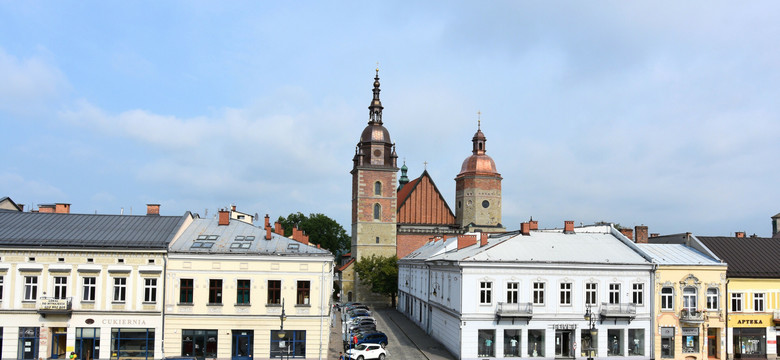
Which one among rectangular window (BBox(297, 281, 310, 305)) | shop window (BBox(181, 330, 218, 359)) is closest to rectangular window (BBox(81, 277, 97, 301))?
shop window (BBox(181, 330, 218, 359))

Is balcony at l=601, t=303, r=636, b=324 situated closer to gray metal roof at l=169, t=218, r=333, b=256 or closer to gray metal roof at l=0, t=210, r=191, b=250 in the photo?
gray metal roof at l=169, t=218, r=333, b=256

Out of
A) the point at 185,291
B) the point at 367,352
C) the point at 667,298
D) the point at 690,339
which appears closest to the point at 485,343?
the point at 367,352

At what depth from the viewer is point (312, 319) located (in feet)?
118

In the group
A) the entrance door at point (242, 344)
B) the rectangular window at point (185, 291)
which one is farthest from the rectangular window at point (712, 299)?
the rectangular window at point (185, 291)

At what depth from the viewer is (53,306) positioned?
113 ft

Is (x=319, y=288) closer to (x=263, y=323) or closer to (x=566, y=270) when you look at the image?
(x=263, y=323)

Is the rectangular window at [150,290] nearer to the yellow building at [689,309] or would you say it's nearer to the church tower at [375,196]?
the yellow building at [689,309]

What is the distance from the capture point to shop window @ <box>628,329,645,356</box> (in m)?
39.1

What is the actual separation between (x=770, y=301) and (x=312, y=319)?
2910cm

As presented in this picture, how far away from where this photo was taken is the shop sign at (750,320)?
40.1 m

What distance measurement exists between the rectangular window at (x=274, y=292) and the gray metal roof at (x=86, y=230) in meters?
6.25

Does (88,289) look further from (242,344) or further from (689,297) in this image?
(689,297)

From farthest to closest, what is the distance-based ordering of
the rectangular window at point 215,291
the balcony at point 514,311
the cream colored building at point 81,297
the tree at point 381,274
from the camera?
the tree at point 381,274
the balcony at point 514,311
the rectangular window at point 215,291
the cream colored building at point 81,297

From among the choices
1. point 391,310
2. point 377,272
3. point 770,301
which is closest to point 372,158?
point 377,272
